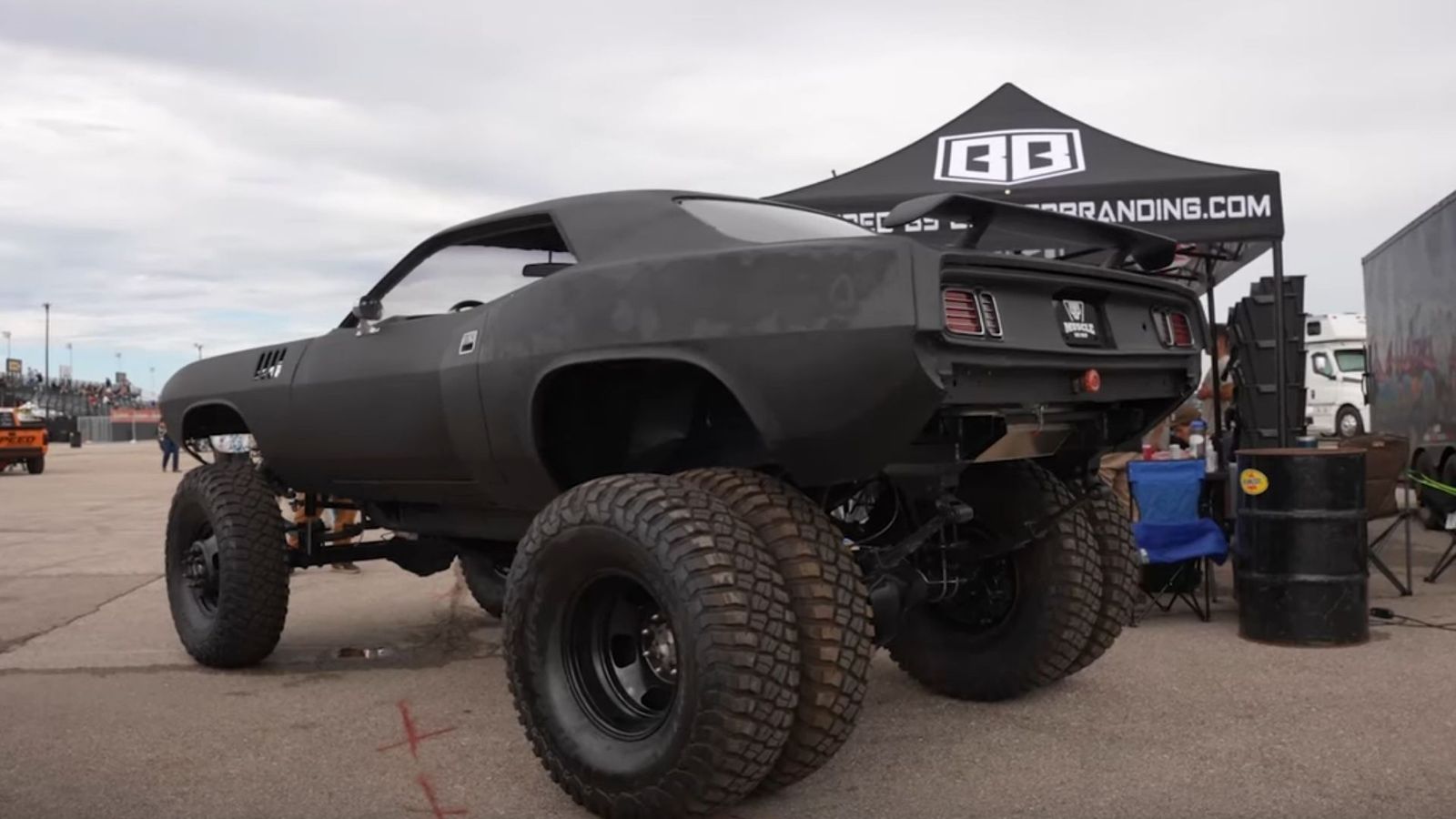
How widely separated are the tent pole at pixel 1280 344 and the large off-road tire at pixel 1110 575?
359 centimetres

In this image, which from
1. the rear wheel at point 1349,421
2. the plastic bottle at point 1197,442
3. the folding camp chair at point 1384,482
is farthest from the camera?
the rear wheel at point 1349,421

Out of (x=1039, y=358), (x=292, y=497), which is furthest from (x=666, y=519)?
(x=292, y=497)

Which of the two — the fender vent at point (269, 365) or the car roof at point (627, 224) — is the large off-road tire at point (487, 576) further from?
the car roof at point (627, 224)

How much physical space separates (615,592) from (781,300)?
3.24 ft

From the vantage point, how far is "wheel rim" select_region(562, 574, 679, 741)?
11.0ft

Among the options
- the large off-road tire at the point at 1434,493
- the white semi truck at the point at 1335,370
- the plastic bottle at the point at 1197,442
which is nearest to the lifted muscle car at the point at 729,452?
the plastic bottle at the point at 1197,442

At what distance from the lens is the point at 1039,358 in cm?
326

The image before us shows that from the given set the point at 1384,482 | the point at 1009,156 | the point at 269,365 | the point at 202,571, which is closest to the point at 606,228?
the point at 269,365

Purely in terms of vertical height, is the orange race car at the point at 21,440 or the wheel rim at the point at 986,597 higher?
the orange race car at the point at 21,440

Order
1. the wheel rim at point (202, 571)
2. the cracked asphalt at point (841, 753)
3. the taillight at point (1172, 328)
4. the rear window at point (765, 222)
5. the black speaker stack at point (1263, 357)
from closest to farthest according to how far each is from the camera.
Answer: the cracked asphalt at point (841, 753) < the rear window at point (765, 222) < the taillight at point (1172, 328) < the wheel rim at point (202, 571) < the black speaker stack at point (1263, 357)

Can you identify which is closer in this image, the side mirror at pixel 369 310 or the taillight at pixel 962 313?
the taillight at pixel 962 313

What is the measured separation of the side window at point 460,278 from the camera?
13.8 feet

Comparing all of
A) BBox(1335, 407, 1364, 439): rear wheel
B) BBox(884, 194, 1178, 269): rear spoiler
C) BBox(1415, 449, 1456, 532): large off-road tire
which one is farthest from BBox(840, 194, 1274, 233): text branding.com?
BBox(1335, 407, 1364, 439): rear wheel

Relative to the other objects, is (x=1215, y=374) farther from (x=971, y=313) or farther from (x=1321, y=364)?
(x=1321, y=364)
